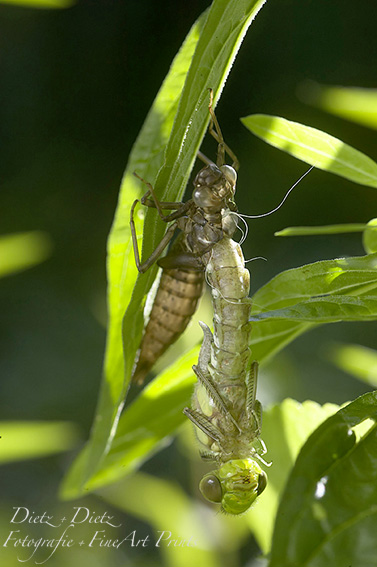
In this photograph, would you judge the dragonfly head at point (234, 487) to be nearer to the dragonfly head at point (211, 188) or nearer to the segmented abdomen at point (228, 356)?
the segmented abdomen at point (228, 356)

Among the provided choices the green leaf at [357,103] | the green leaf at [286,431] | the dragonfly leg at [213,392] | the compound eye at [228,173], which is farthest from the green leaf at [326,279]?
the green leaf at [357,103]

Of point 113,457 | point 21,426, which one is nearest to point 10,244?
point 21,426

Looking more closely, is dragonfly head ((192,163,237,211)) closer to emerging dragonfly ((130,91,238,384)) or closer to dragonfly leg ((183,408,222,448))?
emerging dragonfly ((130,91,238,384))

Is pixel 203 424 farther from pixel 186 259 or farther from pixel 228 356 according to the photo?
pixel 186 259

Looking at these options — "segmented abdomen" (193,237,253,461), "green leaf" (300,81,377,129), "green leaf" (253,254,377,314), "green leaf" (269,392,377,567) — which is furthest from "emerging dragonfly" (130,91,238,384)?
"green leaf" (269,392,377,567)

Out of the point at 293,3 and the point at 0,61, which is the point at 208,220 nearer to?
the point at 293,3

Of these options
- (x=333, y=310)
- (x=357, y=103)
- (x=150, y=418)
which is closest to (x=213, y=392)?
(x=150, y=418)
